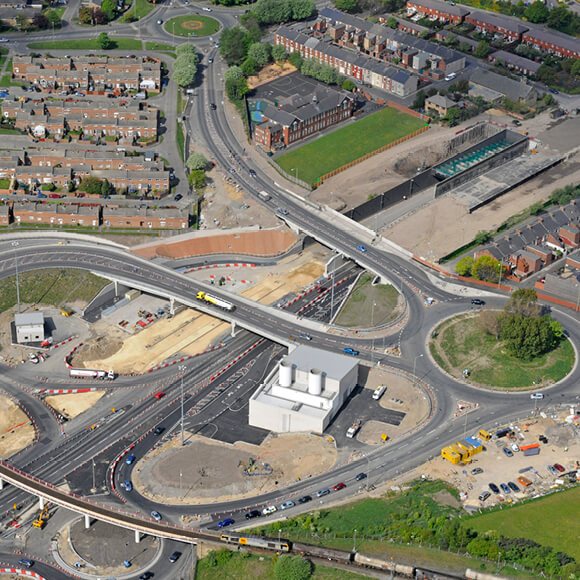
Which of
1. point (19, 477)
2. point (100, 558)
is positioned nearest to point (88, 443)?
point (19, 477)

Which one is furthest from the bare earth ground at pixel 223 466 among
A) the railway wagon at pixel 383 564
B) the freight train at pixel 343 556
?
the railway wagon at pixel 383 564

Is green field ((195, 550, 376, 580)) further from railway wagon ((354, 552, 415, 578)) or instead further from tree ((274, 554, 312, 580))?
railway wagon ((354, 552, 415, 578))

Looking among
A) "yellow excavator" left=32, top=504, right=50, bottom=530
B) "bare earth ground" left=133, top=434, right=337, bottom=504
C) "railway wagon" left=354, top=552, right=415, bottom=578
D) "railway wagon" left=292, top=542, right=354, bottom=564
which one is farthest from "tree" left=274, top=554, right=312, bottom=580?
"yellow excavator" left=32, top=504, right=50, bottom=530

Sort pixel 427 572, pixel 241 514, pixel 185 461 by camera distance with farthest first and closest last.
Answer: pixel 185 461
pixel 241 514
pixel 427 572

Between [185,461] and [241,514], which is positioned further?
[185,461]

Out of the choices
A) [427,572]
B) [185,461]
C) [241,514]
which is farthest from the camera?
[185,461]

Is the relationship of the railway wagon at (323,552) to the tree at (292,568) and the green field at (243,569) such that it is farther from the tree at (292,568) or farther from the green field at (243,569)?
the tree at (292,568)

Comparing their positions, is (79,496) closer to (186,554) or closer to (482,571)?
(186,554)
